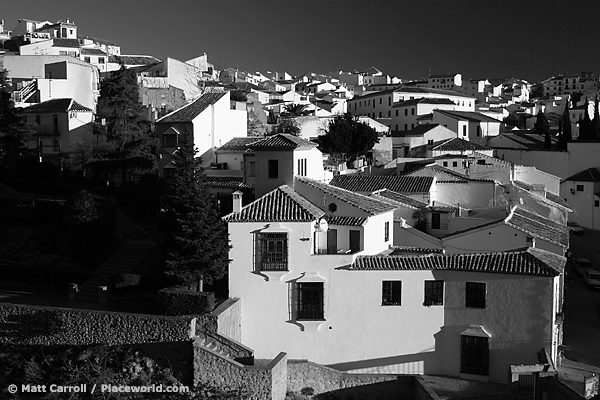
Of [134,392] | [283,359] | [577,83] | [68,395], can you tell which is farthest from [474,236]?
[577,83]

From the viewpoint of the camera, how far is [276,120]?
186 ft

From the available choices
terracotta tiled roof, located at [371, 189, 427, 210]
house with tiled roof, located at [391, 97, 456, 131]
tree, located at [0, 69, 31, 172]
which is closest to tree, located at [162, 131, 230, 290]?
terracotta tiled roof, located at [371, 189, 427, 210]

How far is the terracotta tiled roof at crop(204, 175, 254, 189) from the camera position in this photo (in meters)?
29.6

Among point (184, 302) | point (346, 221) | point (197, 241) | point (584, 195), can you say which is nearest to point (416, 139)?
point (584, 195)

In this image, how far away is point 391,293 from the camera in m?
22.2

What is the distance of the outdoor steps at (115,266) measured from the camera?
78.4 feet

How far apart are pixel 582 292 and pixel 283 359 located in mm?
17924

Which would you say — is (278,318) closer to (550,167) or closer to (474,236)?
(474,236)

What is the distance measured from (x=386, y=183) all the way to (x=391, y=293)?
11064mm

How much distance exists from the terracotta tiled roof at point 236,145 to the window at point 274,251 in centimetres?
1276

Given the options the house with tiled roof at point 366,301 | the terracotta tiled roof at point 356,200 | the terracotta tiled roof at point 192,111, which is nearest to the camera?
the house with tiled roof at point 366,301

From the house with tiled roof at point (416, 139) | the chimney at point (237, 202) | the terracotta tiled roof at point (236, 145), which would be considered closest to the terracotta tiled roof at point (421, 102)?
the house with tiled roof at point (416, 139)

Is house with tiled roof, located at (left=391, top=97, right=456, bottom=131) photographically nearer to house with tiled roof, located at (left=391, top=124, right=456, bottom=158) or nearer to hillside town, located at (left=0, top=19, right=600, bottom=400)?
house with tiled roof, located at (left=391, top=124, right=456, bottom=158)

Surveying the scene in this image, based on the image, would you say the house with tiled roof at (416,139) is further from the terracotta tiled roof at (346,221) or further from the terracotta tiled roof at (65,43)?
the terracotta tiled roof at (65,43)
